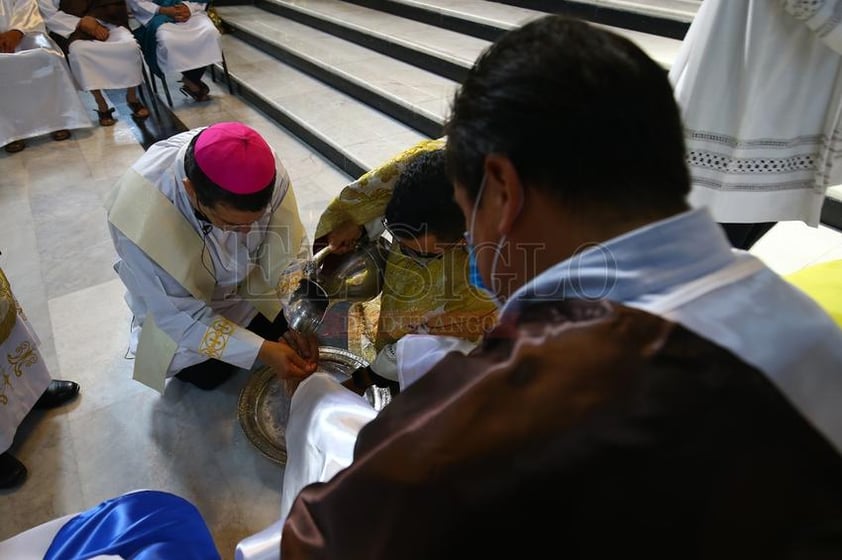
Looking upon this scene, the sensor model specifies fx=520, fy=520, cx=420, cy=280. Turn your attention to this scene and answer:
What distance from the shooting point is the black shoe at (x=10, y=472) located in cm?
171

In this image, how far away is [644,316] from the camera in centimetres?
60

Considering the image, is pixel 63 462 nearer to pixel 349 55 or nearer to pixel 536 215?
pixel 536 215

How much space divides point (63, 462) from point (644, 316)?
201 cm

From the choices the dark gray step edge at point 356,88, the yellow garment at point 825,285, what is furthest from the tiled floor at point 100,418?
the yellow garment at point 825,285

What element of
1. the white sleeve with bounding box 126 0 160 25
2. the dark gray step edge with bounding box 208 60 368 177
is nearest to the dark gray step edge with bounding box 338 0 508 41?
the dark gray step edge with bounding box 208 60 368 177

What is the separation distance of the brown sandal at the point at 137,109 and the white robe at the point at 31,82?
0.45 meters

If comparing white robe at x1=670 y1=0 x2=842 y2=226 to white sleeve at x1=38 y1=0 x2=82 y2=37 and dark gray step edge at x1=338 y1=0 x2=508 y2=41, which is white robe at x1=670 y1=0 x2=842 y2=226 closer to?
dark gray step edge at x1=338 y1=0 x2=508 y2=41

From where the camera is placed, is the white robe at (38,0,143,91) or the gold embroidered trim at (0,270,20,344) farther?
the white robe at (38,0,143,91)

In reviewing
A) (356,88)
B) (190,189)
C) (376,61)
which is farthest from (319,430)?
(376,61)

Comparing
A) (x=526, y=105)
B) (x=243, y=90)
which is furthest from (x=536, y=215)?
(x=243, y=90)

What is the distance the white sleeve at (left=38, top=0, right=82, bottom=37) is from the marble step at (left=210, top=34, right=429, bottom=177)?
133 centimetres

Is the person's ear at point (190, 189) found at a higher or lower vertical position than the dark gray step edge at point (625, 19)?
lower

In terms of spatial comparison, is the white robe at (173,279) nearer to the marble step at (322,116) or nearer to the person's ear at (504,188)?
the person's ear at (504,188)

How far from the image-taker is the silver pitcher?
1.67 m
